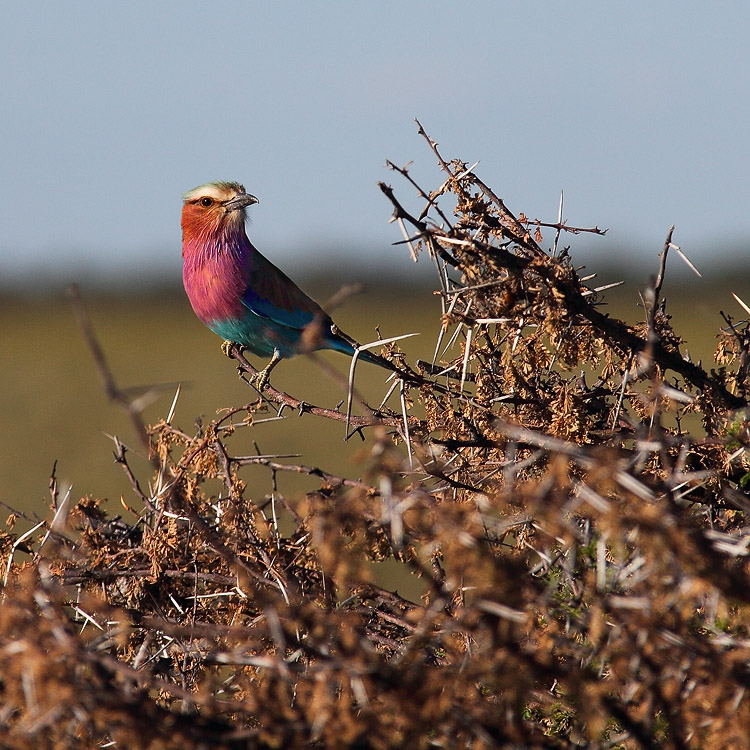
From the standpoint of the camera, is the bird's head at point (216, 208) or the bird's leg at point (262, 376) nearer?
the bird's leg at point (262, 376)

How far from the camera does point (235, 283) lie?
237 inches

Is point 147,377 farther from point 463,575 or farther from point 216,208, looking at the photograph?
point 463,575

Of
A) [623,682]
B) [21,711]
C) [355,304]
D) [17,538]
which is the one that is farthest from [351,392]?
[355,304]

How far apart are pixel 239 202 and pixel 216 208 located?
5.8 inches

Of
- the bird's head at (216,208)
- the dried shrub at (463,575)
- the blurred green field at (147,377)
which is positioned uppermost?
the bird's head at (216,208)

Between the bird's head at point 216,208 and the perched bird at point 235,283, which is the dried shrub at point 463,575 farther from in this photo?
the bird's head at point 216,208

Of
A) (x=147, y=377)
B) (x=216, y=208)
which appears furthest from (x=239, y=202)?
(x=147, y=377)

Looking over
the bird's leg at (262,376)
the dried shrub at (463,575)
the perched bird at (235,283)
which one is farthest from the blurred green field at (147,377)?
the dried shrub at (463,575)

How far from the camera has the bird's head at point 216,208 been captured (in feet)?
20.4

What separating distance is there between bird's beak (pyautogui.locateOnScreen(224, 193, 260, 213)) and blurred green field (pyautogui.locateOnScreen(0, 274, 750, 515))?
4.04 m

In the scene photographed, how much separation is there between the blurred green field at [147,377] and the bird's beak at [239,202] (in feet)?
13.3

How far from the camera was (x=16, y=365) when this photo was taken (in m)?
31.8

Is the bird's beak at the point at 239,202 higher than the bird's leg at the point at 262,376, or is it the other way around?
the bird's beak at the point at 239,202

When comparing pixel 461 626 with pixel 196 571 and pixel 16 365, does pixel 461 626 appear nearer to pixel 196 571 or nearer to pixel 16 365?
pixel 196 571
